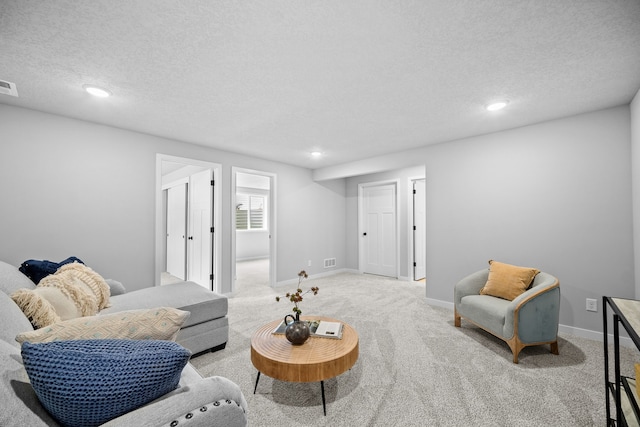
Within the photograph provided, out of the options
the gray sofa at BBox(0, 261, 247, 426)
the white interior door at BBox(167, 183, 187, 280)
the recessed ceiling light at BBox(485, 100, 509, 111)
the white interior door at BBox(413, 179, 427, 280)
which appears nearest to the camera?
the gray sofa at BBox(0, 261, 247, 426)

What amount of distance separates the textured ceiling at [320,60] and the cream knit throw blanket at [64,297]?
156 cm

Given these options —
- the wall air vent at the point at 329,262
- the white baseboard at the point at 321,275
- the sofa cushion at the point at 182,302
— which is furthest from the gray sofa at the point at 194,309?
the wall air vent at the point at 329,262

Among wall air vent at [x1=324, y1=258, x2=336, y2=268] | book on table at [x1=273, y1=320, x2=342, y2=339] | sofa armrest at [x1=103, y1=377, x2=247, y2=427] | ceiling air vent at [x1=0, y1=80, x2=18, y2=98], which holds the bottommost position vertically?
wall air vent at [x1=324, y1=258, x2=336, y2=268]

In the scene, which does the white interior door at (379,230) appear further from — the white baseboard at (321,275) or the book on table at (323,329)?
the book on table at (323,329)

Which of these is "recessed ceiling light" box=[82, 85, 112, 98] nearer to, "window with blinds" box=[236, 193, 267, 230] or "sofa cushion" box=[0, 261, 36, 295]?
"sofa cushion" box=[0, 261, 36, 295]

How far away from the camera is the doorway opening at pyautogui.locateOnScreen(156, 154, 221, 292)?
12.7ft

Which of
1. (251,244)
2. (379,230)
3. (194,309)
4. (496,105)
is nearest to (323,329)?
(194,309)

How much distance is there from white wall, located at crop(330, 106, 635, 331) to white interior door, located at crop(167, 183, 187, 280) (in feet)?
14.5

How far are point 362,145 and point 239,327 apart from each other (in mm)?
2973

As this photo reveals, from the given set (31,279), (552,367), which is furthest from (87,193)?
(552,367)

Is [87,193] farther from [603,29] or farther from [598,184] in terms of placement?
[598,184]

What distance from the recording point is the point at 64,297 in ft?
5.82

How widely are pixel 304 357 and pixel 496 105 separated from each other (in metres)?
2.85

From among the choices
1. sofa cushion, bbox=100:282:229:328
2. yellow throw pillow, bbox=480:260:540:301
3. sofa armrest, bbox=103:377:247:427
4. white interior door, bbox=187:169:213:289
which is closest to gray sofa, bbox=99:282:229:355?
sofa cushion, bbox=100:282:229:328
